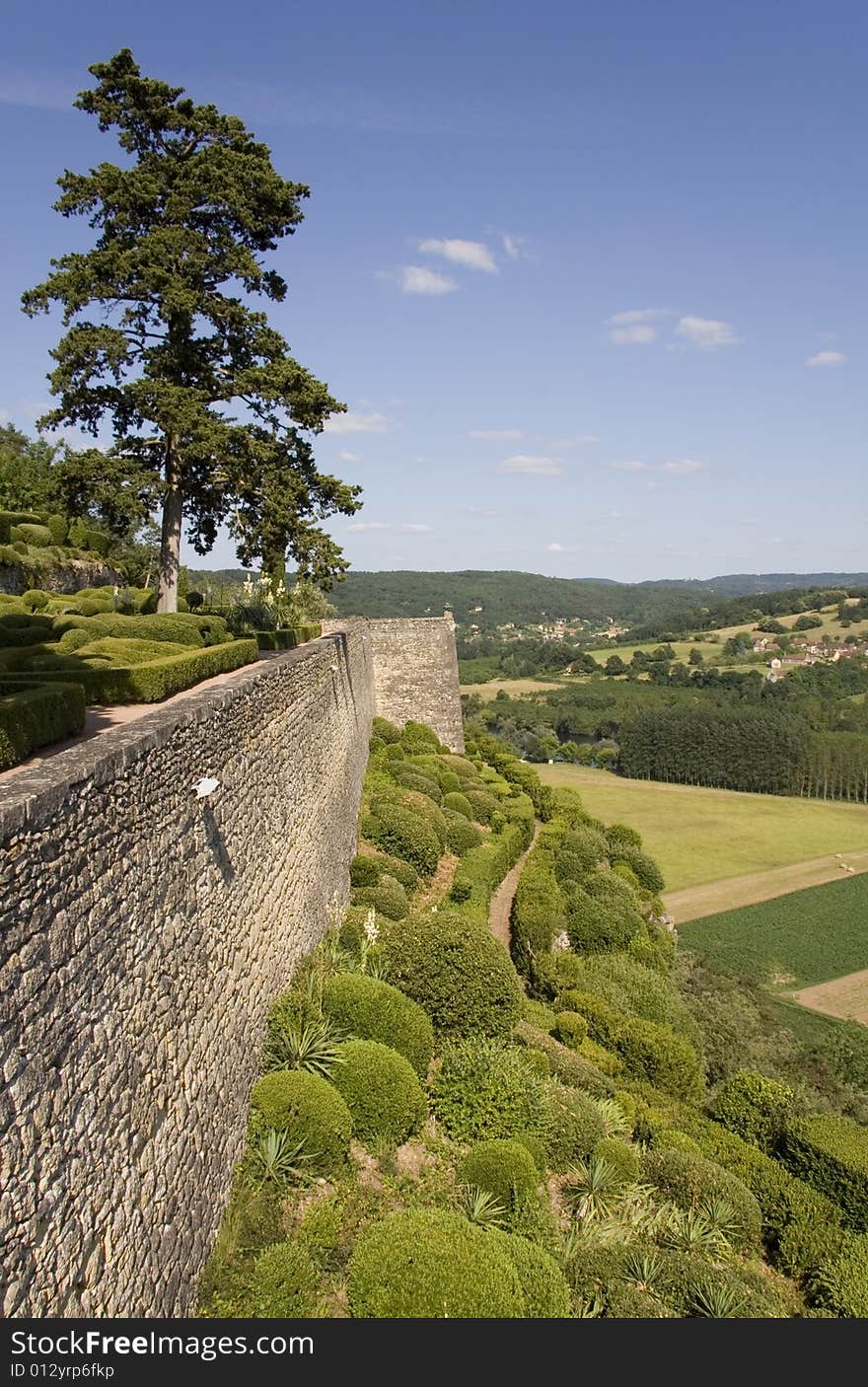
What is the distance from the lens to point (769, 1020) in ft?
85.0

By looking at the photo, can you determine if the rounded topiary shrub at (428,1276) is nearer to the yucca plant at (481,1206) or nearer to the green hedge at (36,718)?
the yucca plant at (481,1206)

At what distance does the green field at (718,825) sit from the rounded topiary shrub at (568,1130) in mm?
37297

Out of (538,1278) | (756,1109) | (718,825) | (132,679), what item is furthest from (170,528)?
(718,825)

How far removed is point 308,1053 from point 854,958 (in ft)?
114

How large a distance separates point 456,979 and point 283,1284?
4324 millimetres

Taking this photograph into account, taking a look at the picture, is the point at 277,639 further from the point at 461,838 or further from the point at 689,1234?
the point at 689,1234

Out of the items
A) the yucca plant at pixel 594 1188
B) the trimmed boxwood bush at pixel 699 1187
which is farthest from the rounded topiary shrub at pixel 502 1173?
the trimmed boxwood bush at pixel 699 1187

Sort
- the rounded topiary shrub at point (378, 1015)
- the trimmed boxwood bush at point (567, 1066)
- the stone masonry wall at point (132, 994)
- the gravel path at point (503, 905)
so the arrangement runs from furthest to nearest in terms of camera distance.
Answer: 1. the gravel path at point (503, 905)
2. the trimmed boxwood bush at point (567, 1066)
3. the rounded topiary shrub at point (378, 1015)
4. the stone masonry wall at point (132, 994)

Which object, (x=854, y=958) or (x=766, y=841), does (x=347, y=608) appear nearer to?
(x=766, y=841)

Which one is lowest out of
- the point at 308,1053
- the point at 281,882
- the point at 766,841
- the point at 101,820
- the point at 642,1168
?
the point at 766,841

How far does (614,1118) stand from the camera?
32.1 ft

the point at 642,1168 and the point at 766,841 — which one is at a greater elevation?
the point at 642,1168

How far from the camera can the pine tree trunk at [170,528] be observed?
590 inches
